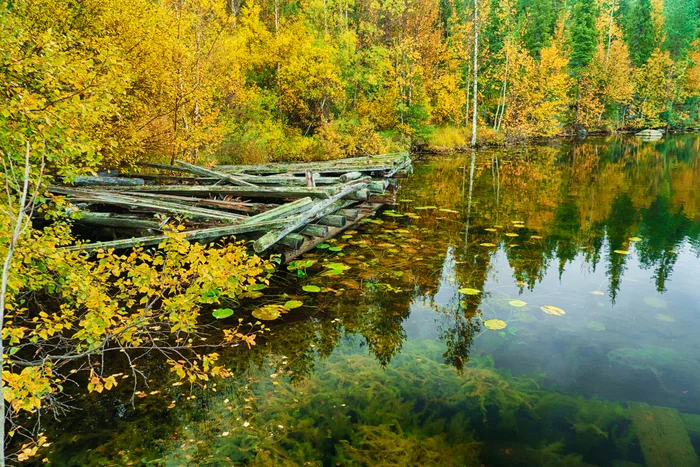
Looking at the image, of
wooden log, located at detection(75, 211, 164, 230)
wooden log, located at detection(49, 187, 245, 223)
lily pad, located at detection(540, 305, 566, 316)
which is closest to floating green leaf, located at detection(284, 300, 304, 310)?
wooden log, located at detection(49, 187, 245, 223)

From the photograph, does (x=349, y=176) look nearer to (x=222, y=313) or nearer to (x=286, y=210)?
(x=286, y=210)

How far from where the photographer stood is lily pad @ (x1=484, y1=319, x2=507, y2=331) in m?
6.07

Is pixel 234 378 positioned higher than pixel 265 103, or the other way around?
pixel 265 103

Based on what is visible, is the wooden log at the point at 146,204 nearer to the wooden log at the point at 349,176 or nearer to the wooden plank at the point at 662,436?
the wooden log at the point at 349,176

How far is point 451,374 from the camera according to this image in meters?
5.03

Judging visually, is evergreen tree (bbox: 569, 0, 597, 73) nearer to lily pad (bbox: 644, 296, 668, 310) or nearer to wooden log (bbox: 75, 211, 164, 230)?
lily pad (bbox: 644, 296, 668, 310)

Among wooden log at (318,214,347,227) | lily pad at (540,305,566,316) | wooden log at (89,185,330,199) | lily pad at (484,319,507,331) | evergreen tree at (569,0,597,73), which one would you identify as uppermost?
evergreen tree at (569,0,597,73)

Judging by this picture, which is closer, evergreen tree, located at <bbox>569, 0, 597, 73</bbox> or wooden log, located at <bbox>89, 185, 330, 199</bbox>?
wooden log, located at <bbox>89, 185, 330, 199</bbox>

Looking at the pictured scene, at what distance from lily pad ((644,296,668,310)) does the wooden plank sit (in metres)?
2.89

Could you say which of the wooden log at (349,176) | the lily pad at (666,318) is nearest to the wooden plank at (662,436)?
the lily pad at (666,318)

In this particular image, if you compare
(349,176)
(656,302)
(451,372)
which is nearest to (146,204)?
(349,176)

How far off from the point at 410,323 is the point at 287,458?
2.98 m

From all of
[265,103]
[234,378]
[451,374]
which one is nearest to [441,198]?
[451,374]

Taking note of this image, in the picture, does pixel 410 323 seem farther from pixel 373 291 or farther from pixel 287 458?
pixel 287 458
